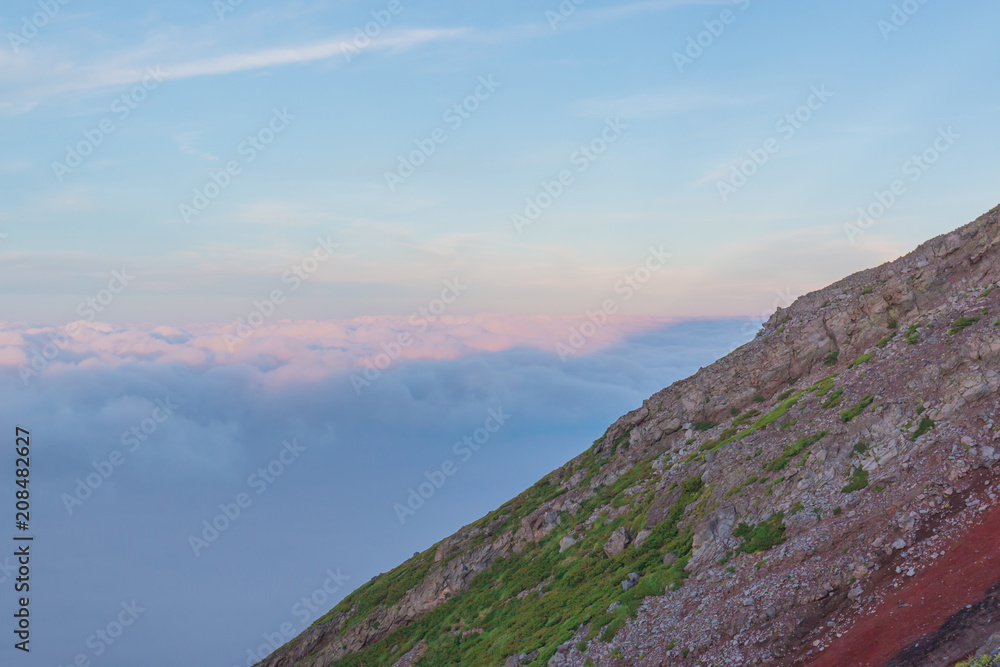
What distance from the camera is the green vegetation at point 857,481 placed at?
37.1 meters

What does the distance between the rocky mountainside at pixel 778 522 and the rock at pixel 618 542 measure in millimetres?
349

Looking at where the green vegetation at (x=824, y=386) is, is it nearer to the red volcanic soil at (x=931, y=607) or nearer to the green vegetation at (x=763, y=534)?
the green vegetation at (x=763, y=534)

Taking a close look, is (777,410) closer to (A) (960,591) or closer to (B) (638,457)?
(B) (638,457)

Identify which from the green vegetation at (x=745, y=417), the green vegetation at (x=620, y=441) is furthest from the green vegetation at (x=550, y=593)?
the green vegetation at (x=745, y=417)

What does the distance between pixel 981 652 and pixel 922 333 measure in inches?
1011

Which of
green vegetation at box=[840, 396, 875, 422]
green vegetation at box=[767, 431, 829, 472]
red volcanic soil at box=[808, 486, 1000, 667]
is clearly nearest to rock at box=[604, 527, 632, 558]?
green vegetation at box=[767, 431, 829, 472]

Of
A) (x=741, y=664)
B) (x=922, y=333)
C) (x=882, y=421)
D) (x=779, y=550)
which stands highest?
(x=922, y=333)

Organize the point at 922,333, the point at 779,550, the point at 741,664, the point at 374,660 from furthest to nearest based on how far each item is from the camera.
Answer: the point at 374,660 → the point at 922,333 → the point at 779,550 → the point at 741,664

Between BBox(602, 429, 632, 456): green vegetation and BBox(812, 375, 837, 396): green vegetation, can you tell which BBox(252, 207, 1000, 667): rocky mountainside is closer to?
BBox(602, 429, 632, 456): green vegetation

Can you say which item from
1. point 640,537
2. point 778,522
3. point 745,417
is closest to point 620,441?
point 745,417

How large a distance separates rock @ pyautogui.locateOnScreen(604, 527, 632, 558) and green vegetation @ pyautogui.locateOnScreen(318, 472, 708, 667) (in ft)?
2.32

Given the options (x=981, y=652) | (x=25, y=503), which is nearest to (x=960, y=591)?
(x=981, y=652)

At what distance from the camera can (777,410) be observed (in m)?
51.0

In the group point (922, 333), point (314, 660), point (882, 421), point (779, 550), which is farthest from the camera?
point (314, 660)
